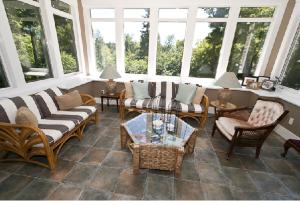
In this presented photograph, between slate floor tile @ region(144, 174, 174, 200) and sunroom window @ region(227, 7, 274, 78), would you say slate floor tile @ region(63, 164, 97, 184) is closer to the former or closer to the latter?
slate floor tile @ region(144, 174, 174, 200)

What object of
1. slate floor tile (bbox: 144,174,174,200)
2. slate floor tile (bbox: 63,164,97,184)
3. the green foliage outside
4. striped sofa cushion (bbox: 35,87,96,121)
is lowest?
slate floor tile (bbox: 63,164,97,184)

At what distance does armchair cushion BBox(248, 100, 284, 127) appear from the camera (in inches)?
95.6

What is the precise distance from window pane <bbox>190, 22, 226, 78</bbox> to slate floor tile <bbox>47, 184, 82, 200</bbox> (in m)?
3.72

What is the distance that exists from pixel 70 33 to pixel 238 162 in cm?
466

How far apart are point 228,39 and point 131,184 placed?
386 cm

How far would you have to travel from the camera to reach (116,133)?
3086 mm

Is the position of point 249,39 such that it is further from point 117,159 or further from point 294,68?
point 117,159

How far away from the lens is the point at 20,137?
1.95m

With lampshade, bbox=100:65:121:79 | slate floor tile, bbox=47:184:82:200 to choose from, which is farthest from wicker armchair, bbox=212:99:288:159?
lampshade, bbox=100:65:121:79

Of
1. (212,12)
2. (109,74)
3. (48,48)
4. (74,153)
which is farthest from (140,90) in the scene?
(212,12)

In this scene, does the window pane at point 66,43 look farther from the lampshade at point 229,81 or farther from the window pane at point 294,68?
the window pane at point 294,68

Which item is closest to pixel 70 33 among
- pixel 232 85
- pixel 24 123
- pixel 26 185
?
pixel 24 123

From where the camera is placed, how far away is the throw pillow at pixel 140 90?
3.65 metres

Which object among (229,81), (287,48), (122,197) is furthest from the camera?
(287,48)
